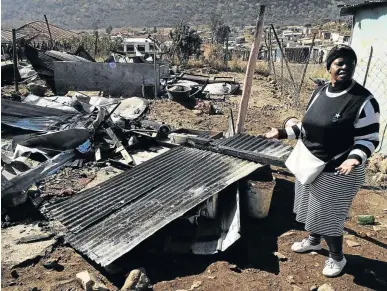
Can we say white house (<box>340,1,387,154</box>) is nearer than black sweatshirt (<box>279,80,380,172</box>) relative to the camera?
No

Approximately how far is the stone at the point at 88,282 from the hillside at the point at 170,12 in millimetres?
85442

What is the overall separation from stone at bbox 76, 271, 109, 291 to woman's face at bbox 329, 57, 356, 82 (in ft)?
8.23

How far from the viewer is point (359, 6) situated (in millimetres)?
6785

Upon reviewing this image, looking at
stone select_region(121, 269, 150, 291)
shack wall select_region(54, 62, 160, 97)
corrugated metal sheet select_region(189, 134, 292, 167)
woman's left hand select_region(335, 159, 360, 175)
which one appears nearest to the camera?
woman's left hand select_region(335, 159, 360, 175)

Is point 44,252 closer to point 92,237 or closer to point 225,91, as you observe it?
point 92,237

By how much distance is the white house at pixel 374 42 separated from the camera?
639 centimetres

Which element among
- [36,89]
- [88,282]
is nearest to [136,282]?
[88,282]

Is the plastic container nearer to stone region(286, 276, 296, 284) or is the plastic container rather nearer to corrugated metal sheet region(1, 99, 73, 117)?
stone region(286, 276, 296, 284)

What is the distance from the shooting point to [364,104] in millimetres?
2686

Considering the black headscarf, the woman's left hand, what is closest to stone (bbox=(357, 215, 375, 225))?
the woman's left hand

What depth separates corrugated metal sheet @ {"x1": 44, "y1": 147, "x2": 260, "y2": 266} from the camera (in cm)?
342

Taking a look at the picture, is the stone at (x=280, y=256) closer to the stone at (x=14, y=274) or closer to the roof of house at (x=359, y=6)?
the stone at (x=14, y=274)

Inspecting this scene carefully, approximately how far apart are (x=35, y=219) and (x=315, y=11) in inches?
3968

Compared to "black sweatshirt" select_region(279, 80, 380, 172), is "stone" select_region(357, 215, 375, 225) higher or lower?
lower
